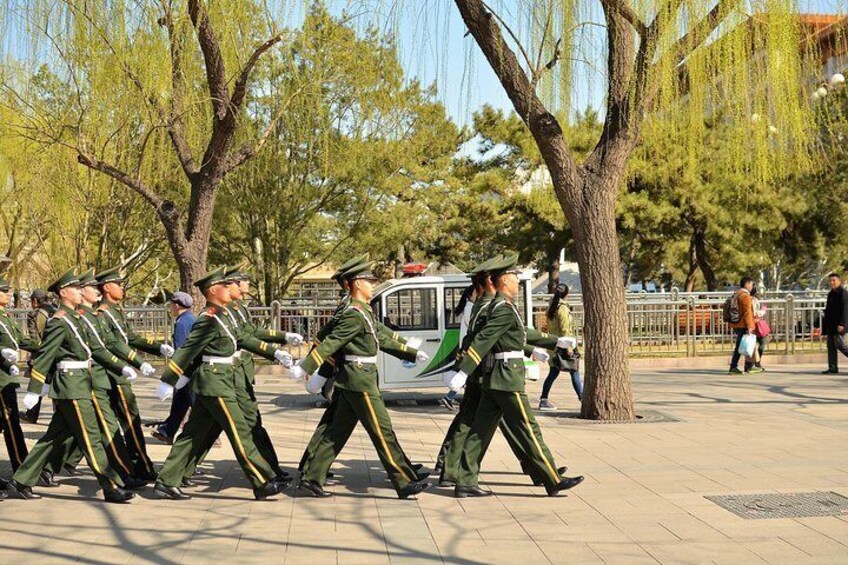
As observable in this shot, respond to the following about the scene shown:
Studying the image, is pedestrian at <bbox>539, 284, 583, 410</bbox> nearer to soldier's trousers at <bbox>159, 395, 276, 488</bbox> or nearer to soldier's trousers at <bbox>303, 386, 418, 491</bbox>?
soldier's trousers at <bbox>303, 386, 418, 491</bbox>

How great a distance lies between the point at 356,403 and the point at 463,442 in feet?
2.91

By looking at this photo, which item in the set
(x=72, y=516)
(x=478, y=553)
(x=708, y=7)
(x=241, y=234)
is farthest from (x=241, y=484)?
(x=241, y=234)

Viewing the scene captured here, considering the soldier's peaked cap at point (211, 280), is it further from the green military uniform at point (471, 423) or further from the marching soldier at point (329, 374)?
the green military uniform at point (471, 423)

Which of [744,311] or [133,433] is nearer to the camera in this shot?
[133,433]

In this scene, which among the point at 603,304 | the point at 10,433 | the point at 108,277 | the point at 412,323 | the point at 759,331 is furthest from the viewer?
the point at 759,331

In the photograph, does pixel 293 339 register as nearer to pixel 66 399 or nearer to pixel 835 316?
pixel 66 399

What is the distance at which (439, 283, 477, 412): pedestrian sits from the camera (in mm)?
12829

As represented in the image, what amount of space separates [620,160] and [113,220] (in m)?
18.7

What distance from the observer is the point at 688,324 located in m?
22.0

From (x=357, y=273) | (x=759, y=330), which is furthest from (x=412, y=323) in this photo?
(x=759, y=330)

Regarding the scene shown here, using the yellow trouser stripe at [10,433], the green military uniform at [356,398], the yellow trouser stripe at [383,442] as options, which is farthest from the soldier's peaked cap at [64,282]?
the yellow trouser stripe at [383,442]

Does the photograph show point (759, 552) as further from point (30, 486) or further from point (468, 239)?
point (468, 239)

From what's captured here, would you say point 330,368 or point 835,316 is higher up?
point 835,316

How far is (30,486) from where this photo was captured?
858cm
